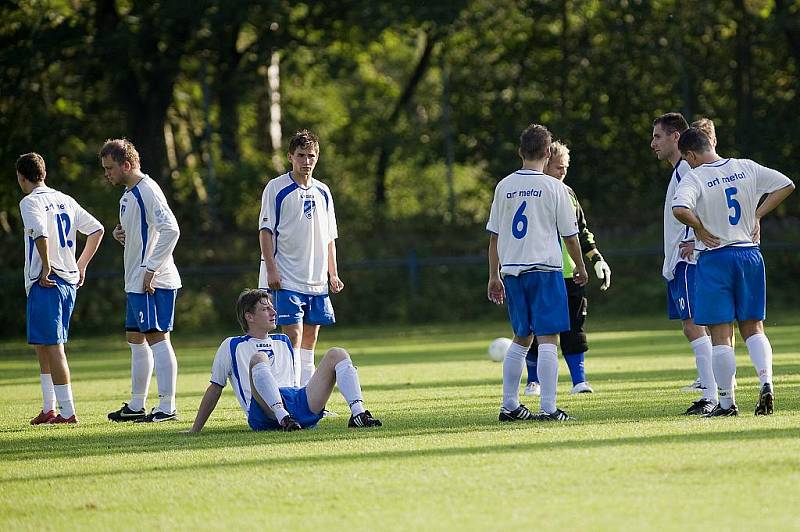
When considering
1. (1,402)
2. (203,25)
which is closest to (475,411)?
(1,402)

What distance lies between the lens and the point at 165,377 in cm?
1053

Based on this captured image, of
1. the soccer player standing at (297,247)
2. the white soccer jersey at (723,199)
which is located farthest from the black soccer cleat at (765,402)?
the soccer player standing at (297,247)

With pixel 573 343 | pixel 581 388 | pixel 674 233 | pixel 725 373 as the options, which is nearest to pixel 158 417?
pixel 581 388

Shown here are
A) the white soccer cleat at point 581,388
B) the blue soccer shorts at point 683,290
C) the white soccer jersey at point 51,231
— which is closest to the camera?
the blue soccer shorts at point 683,290

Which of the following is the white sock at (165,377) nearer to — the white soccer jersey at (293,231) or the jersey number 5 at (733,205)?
the white soccer jersey at (293,231)

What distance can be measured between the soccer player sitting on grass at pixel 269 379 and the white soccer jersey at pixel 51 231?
2202 millimetres

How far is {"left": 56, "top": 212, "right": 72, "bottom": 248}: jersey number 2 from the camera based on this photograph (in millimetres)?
10766

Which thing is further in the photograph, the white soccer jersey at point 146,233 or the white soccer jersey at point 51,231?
the white soccer jersey at point 51,231

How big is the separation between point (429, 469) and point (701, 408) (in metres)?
3.06

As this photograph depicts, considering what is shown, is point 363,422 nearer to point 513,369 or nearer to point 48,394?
point 513,369

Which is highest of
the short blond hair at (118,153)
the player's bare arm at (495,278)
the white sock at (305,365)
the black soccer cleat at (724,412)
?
the short blond hair at (118,153)

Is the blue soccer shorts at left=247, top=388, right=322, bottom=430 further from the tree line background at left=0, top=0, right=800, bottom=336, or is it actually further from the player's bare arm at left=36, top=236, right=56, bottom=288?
the tree line background at left=0, top=0, right=800, bottom=336

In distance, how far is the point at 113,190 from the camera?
104 ft

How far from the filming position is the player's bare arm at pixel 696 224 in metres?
8.88
